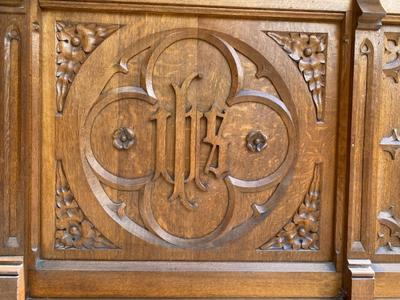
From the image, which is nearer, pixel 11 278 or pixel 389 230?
pixel 11 278

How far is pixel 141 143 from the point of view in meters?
0.88

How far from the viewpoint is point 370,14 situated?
83cm

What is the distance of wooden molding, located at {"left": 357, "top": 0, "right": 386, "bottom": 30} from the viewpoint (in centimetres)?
83

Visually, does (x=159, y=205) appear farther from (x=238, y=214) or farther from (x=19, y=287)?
(x=19, y=287)

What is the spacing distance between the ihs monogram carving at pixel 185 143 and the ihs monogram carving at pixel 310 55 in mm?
49

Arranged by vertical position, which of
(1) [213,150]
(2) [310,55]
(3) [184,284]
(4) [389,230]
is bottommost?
(3) [184,284]

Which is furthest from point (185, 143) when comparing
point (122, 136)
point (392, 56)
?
point (392, 56)

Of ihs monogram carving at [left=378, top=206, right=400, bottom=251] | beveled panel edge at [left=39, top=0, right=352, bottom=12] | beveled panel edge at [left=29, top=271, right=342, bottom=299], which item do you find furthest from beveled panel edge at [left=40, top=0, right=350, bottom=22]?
beveled panel edge at [left=29, top=271, right=342, bottom=299]

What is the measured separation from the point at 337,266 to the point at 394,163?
243mm

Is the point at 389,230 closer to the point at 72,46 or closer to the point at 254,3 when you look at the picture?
the point at 254,3

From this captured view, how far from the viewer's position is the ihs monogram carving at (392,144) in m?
0.90

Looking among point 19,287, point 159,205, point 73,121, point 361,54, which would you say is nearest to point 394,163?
point 361,54

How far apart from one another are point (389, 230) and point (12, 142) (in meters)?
0.78

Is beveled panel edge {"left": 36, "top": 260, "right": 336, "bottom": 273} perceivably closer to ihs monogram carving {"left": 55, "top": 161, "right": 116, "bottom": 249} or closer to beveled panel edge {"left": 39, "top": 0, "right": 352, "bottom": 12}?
ihs monogram carving {"left": 55, "top": 161, "right": 116, "bottom": 249}
